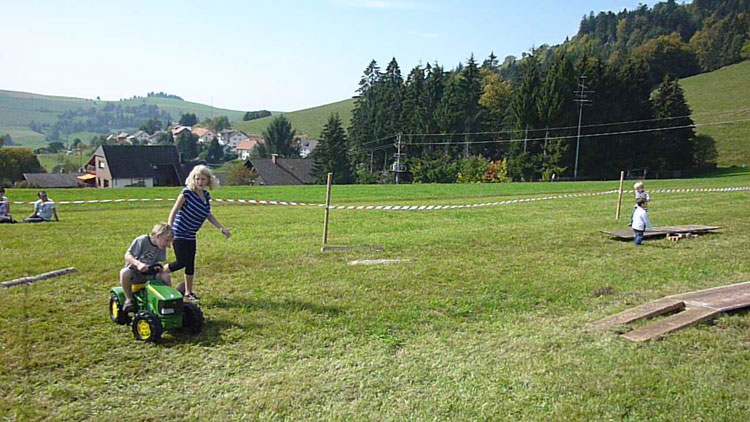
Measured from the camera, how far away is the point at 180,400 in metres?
4.93

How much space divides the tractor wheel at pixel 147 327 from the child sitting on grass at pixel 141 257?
41 centimetres

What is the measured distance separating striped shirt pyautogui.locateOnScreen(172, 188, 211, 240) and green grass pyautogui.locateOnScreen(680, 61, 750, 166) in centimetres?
7382

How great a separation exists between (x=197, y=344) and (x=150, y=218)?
44.8ft

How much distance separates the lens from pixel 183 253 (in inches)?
287

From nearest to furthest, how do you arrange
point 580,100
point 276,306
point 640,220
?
1. point 276,306
2. point 640,220
3. point 580,100

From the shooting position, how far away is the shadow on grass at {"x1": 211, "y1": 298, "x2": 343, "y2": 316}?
7531mm

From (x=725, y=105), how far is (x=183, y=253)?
102925 millimetres

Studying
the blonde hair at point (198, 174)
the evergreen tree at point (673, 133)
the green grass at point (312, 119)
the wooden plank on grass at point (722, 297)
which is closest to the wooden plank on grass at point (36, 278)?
the blonde hair at point (198, 174)

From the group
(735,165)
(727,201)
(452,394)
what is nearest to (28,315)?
(452,394)

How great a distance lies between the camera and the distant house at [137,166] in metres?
75.9

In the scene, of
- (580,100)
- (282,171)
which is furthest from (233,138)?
(580,100)

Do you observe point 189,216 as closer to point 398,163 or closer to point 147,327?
point 147,327

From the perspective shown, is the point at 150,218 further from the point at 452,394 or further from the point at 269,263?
the point at 452,394

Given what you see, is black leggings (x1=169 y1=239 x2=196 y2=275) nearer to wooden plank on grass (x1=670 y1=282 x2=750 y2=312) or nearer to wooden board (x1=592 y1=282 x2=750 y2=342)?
wooden board (x1=592 y1=282 x2=750 y2=342)
